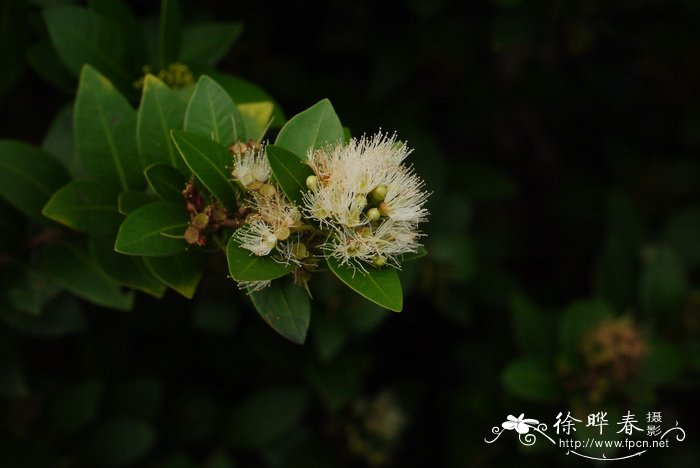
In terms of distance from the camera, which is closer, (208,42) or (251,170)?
(251,170)

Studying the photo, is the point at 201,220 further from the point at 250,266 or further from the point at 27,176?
the point at 27,176

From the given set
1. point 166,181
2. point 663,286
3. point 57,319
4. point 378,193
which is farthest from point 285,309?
point 663,286

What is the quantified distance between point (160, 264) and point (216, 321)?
1.02 metres

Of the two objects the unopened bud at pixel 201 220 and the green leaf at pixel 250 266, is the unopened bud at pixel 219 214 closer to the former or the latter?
the unopened bud at pixel 201 220

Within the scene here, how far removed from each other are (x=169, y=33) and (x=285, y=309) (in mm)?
971

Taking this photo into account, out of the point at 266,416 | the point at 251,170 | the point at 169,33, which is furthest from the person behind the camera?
the point at 266,416

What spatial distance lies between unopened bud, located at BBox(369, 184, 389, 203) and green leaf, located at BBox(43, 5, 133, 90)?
3.30ft

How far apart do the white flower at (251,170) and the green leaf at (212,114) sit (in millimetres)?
144

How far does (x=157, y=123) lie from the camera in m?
1.75

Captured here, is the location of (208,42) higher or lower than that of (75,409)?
higher

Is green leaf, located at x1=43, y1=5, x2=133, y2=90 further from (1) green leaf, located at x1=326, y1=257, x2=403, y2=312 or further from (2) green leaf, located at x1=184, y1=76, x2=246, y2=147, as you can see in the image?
(1) green leaf, located at x1=326, y1=257, x2=403, y2=312

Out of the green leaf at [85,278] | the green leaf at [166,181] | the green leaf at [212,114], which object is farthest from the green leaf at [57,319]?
the green leaf at [212,114]

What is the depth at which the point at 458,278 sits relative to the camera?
2.91 m

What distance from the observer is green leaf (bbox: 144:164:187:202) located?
1.64 meters
